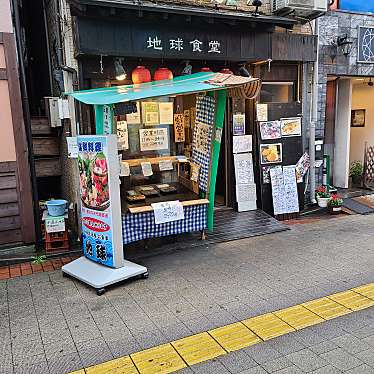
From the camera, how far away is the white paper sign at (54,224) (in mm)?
6770

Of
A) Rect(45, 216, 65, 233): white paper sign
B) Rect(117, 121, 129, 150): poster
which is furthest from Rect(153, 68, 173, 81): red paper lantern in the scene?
Rect(45, 216, 65, 233): white paper sign

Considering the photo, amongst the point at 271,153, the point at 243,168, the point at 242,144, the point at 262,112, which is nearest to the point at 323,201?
the point at 271,153

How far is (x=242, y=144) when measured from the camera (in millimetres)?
8711

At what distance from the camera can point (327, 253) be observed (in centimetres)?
669

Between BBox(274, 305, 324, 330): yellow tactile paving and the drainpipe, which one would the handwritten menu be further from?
BBox(274, 305, 324, 330): yellow tactile paving

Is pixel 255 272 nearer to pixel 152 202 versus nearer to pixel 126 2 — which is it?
pixel 152 202

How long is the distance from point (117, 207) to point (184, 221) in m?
1.80

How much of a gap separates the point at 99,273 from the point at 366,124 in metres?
10.4

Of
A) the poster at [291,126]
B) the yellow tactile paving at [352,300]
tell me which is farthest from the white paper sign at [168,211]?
the poster at [291,126]

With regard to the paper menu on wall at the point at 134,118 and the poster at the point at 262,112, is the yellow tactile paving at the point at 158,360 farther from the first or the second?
the poster at the point at 262,112

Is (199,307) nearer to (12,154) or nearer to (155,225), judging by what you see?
(155,225)

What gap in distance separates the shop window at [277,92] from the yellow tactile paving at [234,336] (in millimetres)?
5964

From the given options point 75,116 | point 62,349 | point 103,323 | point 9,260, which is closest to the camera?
point 62,349

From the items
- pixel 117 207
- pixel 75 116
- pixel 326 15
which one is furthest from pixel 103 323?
pixel 326 15
